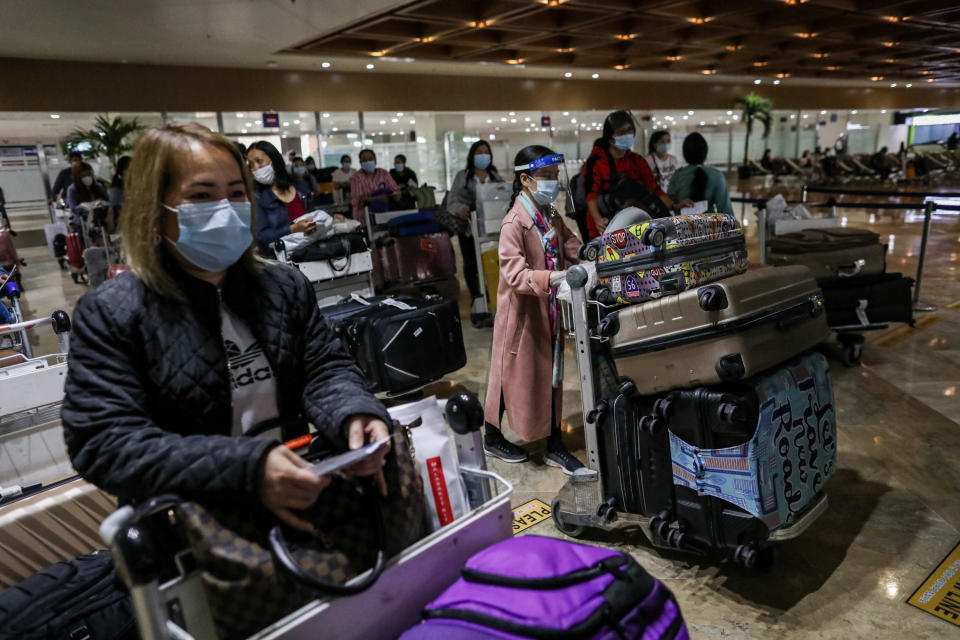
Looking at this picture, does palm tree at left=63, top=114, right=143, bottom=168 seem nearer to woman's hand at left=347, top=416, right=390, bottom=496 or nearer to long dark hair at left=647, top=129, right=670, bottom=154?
long dark hair at left=647, top=129, right=670, bottom=154

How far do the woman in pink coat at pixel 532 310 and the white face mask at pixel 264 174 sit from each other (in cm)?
175

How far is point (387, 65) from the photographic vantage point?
12758mm

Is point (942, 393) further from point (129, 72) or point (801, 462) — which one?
point (129, 72)

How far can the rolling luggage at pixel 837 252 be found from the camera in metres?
4.43

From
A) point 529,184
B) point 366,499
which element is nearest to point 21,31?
point 529,184

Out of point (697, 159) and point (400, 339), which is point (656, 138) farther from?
point (400, 339)

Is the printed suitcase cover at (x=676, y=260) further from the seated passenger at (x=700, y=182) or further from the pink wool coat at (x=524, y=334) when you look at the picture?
the seated passenger at (x=700, y=182)

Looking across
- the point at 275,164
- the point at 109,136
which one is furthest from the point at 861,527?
the point at 109,136

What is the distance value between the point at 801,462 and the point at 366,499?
67.7 inches

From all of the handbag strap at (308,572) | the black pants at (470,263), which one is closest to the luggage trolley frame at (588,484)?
the handbag strap at (308,572)

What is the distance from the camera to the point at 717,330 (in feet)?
6.70

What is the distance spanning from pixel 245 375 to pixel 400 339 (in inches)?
98.4

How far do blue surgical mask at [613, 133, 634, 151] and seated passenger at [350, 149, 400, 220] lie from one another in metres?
4.86

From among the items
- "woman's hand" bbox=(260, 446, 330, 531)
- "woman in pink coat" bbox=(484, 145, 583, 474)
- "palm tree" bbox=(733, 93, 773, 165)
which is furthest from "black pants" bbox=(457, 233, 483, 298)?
"palm tree" bbox=(733, 93, 773, 165)
